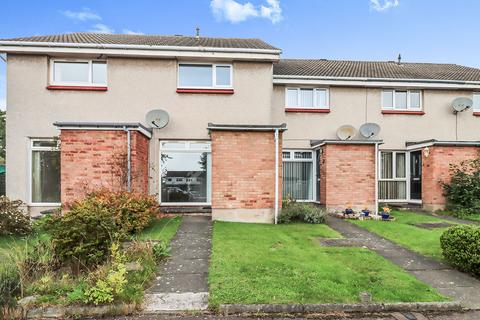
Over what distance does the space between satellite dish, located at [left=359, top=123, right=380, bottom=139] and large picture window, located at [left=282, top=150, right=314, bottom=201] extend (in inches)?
93.2

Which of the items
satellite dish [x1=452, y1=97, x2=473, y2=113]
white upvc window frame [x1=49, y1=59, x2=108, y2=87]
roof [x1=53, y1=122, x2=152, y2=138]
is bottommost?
roof [x1=53, y1=122, x2=152, y2=138]

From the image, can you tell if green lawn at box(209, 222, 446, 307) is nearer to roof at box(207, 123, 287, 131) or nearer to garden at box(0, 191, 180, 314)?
garden at box(0, 191, 180, 314)

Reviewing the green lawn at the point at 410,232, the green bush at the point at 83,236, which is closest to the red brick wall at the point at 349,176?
the green lawn at the point at 410,232

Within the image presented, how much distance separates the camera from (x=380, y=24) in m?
13.8

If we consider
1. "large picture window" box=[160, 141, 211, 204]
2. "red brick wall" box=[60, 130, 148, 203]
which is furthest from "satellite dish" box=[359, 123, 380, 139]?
"red brick wall" box=[60, 130, 148, 203]

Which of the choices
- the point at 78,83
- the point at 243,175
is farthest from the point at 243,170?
the point at 78,83

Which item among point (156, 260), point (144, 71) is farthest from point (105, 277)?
point (144, 71)

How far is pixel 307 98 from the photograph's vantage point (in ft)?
44.3

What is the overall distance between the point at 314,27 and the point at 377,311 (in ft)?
40.2

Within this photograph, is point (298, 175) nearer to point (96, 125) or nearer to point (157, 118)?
point (157, 118)

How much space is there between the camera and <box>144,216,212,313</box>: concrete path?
423 cm

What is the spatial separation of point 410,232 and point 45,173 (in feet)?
38.9

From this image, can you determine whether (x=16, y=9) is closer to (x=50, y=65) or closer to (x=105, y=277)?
(x=50, y=65)

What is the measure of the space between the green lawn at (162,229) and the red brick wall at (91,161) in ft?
4.34
